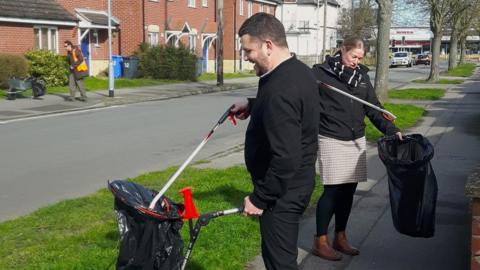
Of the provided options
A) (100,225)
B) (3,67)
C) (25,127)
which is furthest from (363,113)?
(3,67)

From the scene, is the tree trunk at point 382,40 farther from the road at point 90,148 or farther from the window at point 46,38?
the window at point 46,38

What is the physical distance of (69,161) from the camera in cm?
1040

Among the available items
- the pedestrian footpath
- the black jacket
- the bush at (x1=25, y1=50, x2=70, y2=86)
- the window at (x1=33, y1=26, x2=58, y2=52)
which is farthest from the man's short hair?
the window at (x1=33, y1=26, x2=58, y2=52)

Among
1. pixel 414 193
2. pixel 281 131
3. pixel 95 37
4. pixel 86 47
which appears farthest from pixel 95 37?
pixel 281 131

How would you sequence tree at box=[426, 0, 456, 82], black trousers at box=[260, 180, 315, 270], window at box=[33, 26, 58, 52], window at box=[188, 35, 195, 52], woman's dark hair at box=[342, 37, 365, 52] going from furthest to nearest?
window at box=[188, 35, 195, 52], tree at box=[426, 0, 456, 82], window at box=[33, 26, 58, 52], woman's dark hair at box=[342, 37, 365, 52], black trousers at box=[260, 180, 315, 270]

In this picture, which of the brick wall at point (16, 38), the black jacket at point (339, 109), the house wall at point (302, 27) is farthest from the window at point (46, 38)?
the house wall at point (302, 27)

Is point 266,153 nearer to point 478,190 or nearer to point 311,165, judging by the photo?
point 311,165

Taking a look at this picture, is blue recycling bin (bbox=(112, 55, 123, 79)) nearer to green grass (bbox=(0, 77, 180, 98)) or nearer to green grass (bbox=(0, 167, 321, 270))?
green grass (bbox=(0, 77, 180, 98))

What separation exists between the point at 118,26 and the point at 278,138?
3241 cm

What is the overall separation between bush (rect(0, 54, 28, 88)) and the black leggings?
2023 centimetres

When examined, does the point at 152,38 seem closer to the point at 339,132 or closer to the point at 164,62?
the point at 164,62

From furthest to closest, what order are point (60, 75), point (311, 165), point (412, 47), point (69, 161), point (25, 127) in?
point (412, 47), point (60, 75), point (25, 127), point (69, 161), point (311, 165)

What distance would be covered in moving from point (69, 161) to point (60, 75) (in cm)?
1669

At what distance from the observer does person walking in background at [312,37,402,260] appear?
5.23 metres
